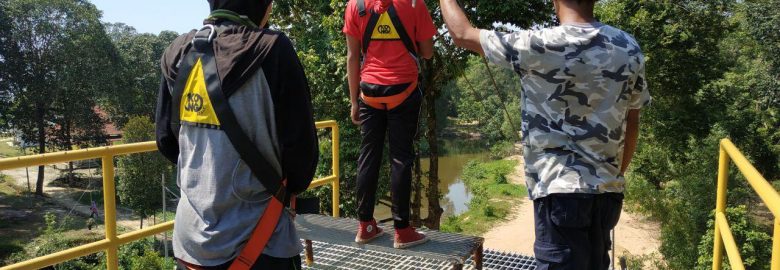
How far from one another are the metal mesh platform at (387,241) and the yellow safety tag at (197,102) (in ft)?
6.86

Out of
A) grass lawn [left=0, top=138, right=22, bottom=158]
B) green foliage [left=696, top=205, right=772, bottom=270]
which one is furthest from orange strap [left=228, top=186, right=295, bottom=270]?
grass lawn [left=0, top=138, right=22, bottom=158]

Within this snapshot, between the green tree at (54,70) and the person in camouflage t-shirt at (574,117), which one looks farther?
the green tree at (54,70)

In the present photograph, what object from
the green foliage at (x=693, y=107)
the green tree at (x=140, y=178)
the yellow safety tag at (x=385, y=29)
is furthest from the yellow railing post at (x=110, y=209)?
the green tree at (x=140, y=178)

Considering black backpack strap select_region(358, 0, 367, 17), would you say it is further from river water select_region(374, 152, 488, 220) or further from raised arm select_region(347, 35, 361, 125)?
river water select_region(374, 152, 488, 220)

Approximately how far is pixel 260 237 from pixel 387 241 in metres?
2.05

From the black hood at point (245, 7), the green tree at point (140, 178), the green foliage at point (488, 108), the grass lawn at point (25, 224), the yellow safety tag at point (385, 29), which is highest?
the yellow safety tag at point (385, 29)

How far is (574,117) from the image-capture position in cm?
226

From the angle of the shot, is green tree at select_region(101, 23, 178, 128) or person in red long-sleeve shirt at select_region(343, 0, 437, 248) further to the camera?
green tree at select_region(101, 23, 178, 128)

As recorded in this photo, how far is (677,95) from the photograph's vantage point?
22000 millimetres

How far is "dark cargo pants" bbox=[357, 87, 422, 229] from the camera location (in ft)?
12.1

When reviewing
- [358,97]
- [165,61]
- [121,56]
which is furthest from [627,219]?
[121,56]

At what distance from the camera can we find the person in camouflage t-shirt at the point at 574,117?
2199mm

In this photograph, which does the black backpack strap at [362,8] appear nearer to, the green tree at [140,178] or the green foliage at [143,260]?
the green foliage at [143,260]

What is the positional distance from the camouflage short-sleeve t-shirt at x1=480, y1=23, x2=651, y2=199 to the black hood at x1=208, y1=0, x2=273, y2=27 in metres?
0.89
